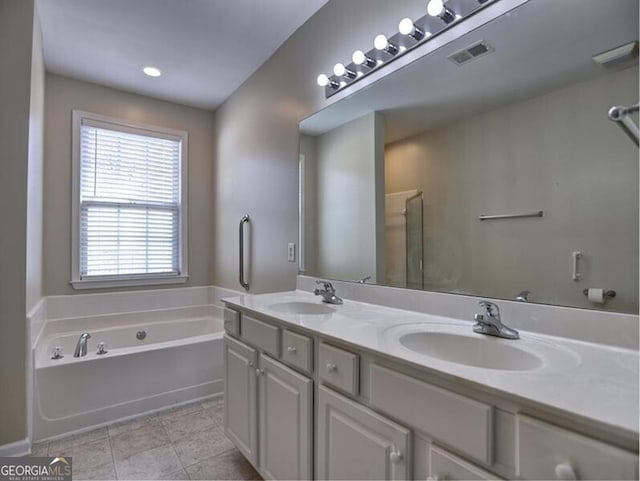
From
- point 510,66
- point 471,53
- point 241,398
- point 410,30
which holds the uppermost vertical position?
point 410,30

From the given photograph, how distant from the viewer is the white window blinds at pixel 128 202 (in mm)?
3094

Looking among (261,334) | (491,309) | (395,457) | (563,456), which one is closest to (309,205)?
(261,334)

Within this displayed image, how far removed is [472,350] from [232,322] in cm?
119

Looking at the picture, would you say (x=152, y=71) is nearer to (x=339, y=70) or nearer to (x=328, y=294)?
(x=339, y=70)

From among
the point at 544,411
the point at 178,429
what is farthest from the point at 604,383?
the point at 178,429

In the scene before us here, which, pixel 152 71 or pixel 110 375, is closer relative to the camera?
pixel 110 375

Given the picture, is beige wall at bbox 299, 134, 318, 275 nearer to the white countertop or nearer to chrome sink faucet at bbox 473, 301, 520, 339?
the white countertop

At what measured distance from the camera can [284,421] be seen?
4.60 feet

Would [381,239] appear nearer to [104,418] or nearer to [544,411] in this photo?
[544,411]

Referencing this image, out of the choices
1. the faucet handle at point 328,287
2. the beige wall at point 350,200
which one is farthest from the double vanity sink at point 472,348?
the faucet handle at point 328,287

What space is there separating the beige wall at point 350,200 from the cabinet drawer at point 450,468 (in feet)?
3.13

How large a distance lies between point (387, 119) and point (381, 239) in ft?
2.03

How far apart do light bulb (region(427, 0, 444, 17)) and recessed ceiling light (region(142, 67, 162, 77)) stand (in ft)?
7.77

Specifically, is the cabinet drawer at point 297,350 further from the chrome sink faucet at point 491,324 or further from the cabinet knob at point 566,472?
the cabinet knob at point 566,472
